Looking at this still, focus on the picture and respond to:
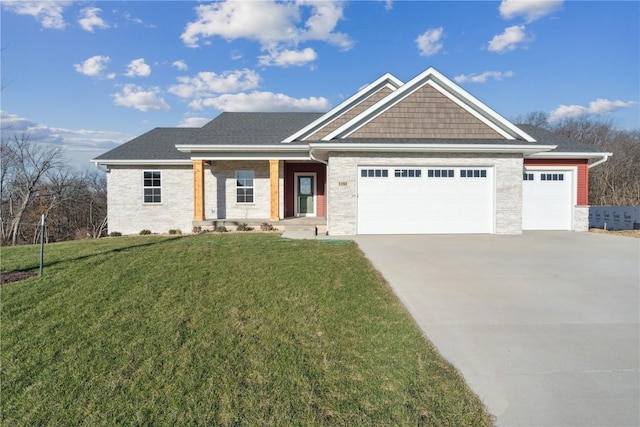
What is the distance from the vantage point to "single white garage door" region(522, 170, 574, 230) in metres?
14.9

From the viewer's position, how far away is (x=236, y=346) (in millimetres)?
3986

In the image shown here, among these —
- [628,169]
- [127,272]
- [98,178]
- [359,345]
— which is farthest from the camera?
[98,178]

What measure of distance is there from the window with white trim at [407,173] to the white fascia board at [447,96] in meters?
2.09

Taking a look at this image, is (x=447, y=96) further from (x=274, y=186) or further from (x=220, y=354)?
(x=220, y=354)

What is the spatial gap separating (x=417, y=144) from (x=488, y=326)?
8.94m

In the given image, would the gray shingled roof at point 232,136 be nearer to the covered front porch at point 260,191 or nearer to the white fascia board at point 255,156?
the white fascia board at point 255,156

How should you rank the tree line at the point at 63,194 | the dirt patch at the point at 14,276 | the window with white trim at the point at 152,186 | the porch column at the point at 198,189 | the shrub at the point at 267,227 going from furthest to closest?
the tree line at the point at 63,194, the window with white trim at the point at 152,186, the porch column at the point at 198,189, the shrub at the point at 267,227, the dirt patch at the point at 14,276

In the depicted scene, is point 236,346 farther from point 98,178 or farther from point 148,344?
point 98,178

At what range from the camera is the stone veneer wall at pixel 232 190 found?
17.1 metres

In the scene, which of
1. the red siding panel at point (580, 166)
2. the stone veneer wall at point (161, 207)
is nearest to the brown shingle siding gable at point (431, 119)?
the red siding panel at point (580, 166)

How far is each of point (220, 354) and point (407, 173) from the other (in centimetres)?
1053

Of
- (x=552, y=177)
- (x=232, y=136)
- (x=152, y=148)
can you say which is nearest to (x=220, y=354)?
(x=232, y=136)

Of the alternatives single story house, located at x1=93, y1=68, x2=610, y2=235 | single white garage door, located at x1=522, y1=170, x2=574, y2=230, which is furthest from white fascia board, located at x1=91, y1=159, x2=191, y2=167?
single white garage door, located at x1=522, y1=170, x2=574, y2=230

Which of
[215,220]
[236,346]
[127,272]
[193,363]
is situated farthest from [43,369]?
[215,220]
